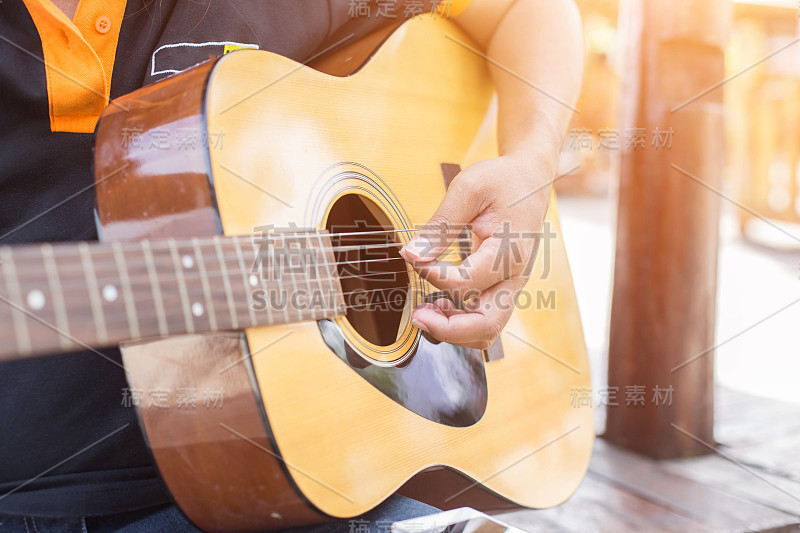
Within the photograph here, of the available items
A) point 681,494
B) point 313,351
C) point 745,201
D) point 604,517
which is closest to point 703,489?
point 681,494

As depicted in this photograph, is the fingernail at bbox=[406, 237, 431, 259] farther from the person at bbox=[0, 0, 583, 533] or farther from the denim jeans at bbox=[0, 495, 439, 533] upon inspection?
the denim jeans at bbox=[0, 495, 439, 533]

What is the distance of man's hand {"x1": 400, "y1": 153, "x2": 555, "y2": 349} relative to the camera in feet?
2.43

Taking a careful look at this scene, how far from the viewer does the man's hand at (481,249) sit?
74 centimetres

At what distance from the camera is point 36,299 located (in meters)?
0.43

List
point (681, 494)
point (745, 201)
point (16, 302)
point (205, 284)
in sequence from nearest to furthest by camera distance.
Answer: point (16, 302) → point (205, 284) → point (681, 494) → point (745, 201)

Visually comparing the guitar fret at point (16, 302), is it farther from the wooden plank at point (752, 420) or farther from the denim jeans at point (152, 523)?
the wooden plank at point (752, 420)

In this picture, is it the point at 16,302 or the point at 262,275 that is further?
the point at 262,275

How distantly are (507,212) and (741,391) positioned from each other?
6.58 feet

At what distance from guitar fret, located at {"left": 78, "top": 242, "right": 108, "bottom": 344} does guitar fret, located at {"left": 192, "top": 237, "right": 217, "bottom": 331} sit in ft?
0.28

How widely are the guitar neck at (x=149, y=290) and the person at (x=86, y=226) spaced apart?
0.59 feet

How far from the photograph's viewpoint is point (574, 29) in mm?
1160

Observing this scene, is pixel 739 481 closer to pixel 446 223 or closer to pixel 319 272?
pixel 446 223

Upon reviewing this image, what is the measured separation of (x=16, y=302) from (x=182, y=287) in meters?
0.12

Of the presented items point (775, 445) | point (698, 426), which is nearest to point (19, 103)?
point (698, 426)
